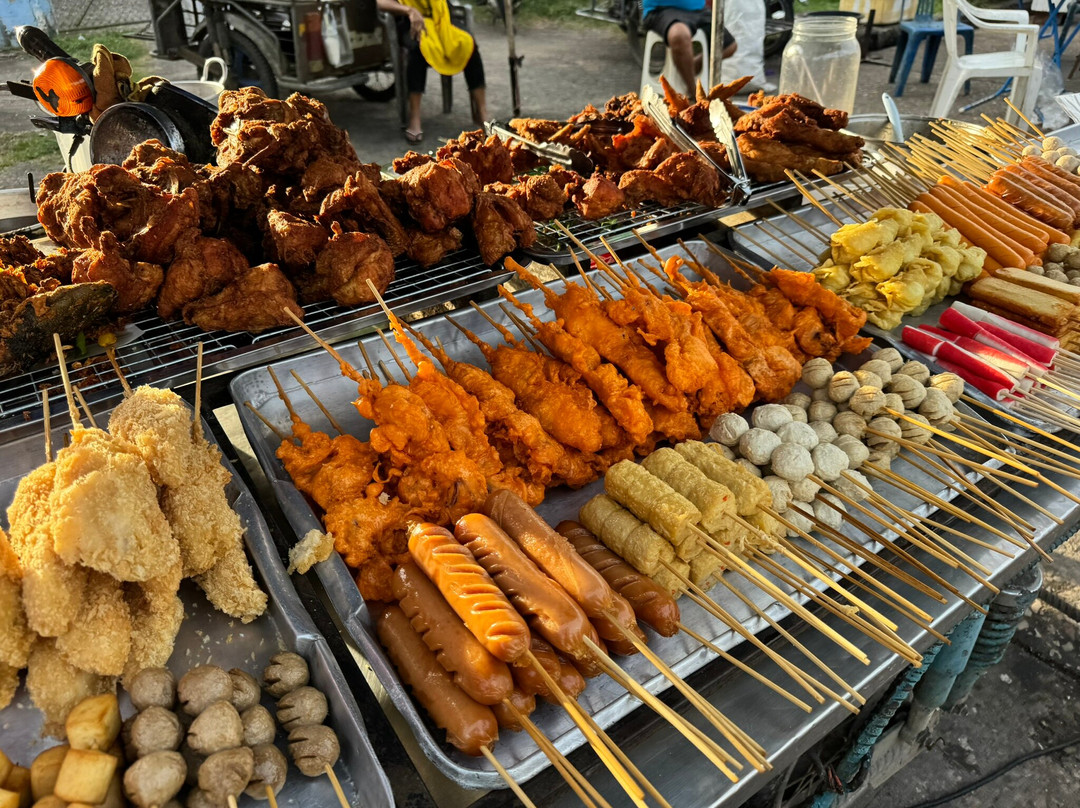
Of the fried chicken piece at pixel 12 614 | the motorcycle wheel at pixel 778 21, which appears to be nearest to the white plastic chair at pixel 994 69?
the motorcycle wheel at pixel 778 21

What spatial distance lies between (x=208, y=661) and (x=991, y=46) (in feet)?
69.9

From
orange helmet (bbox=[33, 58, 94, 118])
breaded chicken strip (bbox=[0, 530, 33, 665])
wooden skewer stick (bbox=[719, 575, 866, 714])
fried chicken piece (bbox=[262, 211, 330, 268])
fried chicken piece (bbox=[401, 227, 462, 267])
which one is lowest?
wooden skewer stick (bbox=[719, 575, 866, 714])

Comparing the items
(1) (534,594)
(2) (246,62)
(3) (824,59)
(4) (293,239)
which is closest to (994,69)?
(3) (824,59)

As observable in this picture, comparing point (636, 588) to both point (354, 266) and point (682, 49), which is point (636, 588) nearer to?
point (354, 266)

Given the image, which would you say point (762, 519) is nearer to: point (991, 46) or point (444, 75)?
point (444, 75)

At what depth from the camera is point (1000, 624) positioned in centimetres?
354

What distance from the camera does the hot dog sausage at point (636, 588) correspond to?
2389mm

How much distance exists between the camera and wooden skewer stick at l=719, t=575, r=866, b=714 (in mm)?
2238

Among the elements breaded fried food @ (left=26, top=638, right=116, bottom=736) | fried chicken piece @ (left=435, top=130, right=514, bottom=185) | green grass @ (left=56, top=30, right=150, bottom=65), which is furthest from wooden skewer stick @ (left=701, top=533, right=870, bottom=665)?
green grass @ (left=56, top=30, right=150, bottom=65)

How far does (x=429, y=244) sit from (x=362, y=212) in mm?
404

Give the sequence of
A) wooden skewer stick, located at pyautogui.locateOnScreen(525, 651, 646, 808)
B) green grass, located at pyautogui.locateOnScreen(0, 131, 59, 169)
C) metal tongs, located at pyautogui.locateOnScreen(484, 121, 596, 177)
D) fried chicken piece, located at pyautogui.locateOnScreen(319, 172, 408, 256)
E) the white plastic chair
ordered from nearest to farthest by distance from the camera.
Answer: wooden skewer stick, located at pyautogui.locateOnScreen(525, 651, 646, 808) < fried chicken piece, located at pyautogui.locateOnScreen(319, 172, 408, 256) < metal tongs, located at pyautogui.locateOnScreen(484, 121, 596, 177) < the white plastic chair < green grass, located at pyautogui.locateOnScreen(0, 131, 59, 169)

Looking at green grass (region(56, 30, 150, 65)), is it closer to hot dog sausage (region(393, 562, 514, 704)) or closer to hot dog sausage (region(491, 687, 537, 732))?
hot dog sausage (region(393, 562, 514, 704))

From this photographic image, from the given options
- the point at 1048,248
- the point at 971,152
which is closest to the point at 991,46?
the point at 971,152

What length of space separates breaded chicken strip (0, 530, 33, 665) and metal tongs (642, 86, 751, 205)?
429 cm
